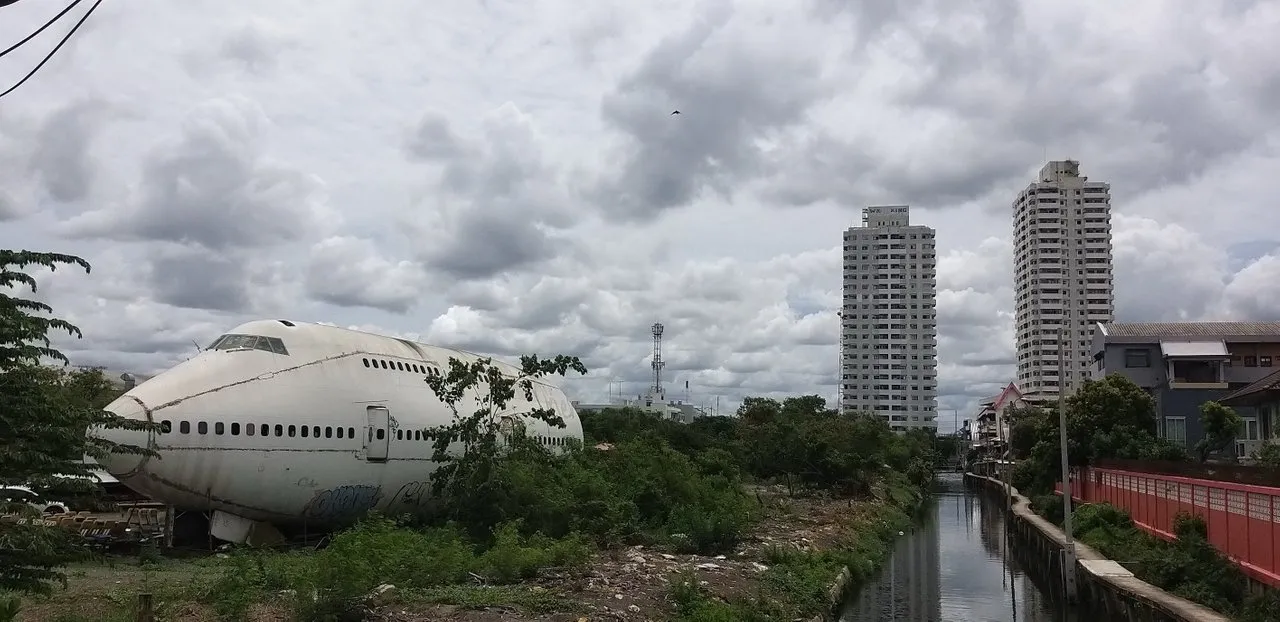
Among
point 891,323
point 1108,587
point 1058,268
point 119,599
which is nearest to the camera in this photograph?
point 119,599

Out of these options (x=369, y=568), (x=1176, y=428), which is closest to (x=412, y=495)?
(x=369, y=568)

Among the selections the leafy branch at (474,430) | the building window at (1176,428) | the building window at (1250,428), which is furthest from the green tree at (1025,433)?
the leafy branch at (474,430)

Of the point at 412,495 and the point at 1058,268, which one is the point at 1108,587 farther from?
the point at 1058,268

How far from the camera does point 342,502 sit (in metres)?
28.2

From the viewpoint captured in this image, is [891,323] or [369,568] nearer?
[369,568]

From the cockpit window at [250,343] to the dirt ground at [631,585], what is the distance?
37.8 feet

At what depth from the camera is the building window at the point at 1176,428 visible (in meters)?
54.7

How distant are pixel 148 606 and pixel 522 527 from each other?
1477cm

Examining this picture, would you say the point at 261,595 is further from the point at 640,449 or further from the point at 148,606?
the point at 640,449

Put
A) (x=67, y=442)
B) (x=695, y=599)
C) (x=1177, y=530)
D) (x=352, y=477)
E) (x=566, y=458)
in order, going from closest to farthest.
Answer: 1. (x=67, y=442)
2. (x=695, y=599)
3. (x=1177, y=530)
4. (x=352, y=477)
5. (x=566, y=458)

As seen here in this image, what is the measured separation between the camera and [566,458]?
34.6m

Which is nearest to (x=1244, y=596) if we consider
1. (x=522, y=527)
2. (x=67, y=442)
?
(x=522, y=527)

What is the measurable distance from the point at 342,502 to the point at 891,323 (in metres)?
155

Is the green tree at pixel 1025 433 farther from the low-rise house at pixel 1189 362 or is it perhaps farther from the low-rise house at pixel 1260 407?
the low-rise house at pixel 1260 407
